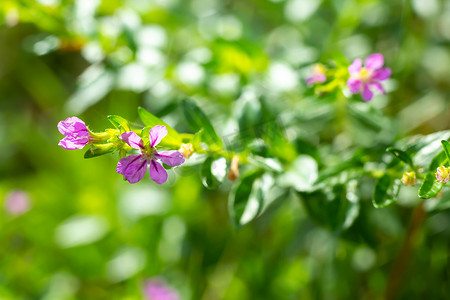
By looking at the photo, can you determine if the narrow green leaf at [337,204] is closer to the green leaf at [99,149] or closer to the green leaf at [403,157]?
the green leaf at [403,157]

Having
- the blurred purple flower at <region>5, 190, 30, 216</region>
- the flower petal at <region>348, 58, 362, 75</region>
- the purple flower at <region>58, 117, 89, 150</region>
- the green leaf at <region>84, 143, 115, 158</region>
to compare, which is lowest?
the blurred purple flower at <region>5, 190, 30, 216</region>

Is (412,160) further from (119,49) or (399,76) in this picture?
(119,49)

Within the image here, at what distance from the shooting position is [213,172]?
0.75 metres

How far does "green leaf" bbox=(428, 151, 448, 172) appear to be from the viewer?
715 mm

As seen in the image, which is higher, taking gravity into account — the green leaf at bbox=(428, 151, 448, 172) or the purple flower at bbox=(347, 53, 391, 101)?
the purple flower at bbox=(347, 53, 391, 101)

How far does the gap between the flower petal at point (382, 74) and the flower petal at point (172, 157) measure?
392 millimetres

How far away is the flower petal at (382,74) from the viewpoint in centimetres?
83

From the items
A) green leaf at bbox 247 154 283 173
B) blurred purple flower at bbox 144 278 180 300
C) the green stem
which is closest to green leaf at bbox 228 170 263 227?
green leaf at bbox 247 154 283 173

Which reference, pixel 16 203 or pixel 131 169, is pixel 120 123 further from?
pixel 16 203

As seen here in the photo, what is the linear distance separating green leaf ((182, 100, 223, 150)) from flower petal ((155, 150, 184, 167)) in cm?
11

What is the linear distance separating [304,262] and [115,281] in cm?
62

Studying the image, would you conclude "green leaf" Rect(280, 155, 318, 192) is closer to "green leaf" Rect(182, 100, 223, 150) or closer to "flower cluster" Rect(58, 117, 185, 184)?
"green leaf" Rect(182, 100, 223, 150)

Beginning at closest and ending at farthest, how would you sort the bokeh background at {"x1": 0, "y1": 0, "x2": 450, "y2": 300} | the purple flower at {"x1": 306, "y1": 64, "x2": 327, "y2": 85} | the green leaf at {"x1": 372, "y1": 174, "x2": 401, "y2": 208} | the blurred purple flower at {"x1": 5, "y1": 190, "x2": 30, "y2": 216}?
the green leaf at {"x1": 372, "y1": 174, "x2": 401, "y2": 208}
the purple flower at {"x1": 306, "y1": 64, "x2": 327, "y2": 85}
the bokeh background at {"x1": 0, "y1": 0, "x2": 450, "y2": 300}
the blurred purple flower at {"x1": 5, "y1": 190, "x2": 30, "y2": 216}

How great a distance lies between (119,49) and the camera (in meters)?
1.25
